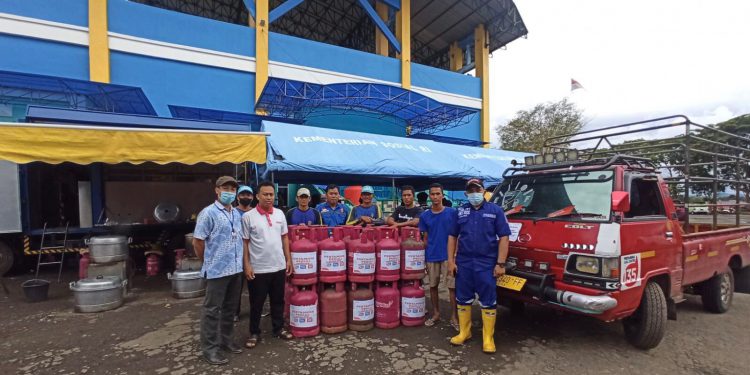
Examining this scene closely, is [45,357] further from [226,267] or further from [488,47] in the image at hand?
[488,47]

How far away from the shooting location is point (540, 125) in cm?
2517

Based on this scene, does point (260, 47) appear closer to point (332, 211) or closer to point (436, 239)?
point (332, 211)

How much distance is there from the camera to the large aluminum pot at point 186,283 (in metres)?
5.96

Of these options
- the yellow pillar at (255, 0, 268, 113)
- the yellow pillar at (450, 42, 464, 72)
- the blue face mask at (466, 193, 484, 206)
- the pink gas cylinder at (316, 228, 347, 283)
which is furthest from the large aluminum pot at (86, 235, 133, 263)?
the yellow pillar at (450, 42, 464, 72)

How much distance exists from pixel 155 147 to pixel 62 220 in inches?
202

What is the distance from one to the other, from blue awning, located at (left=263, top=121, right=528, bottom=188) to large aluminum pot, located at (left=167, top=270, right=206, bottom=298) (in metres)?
2.16

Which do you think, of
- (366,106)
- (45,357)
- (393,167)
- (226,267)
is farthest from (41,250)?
(366,106)

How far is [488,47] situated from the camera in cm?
2255

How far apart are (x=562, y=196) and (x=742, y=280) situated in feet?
13.8

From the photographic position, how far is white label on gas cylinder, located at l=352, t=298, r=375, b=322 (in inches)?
169

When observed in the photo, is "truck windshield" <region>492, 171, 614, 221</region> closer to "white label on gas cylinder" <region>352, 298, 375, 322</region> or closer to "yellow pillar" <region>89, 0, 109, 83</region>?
"white label on gas cylinder" <region>352, 298, 375, 322</region>

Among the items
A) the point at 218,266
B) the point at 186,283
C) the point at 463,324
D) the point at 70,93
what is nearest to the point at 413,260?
the point at 463,324

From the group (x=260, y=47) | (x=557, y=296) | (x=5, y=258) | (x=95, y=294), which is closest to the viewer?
(x=557, y=296)

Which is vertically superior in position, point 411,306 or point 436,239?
point 436,239
